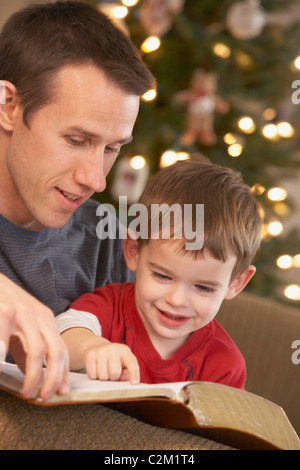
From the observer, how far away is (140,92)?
1.23 metres

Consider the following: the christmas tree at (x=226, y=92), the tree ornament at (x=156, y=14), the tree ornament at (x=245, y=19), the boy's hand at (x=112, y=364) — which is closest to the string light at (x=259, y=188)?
the christmas tree at (x=226, y=92)

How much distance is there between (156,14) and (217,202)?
1.71 m

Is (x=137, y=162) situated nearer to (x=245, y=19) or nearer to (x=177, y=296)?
(x=245, y=19)

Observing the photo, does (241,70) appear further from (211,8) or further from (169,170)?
(169,170)

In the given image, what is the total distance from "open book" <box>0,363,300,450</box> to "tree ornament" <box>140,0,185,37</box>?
2146mm

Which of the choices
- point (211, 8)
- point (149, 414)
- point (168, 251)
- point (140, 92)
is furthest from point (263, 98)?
point (149, 414)

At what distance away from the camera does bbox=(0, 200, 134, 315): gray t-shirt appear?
1208mm

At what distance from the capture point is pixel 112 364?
76 cm

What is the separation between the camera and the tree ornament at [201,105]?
2.65 meters

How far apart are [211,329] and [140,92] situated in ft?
1.59

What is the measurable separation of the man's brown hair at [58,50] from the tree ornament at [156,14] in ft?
4.38

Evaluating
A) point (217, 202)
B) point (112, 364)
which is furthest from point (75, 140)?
point (112, 364)

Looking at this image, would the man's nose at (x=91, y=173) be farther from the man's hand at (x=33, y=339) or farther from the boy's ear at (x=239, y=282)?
the man's hand at (x=33, y=339)

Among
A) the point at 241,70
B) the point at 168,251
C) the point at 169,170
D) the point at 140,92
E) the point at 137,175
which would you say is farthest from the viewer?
the point at 241,70
